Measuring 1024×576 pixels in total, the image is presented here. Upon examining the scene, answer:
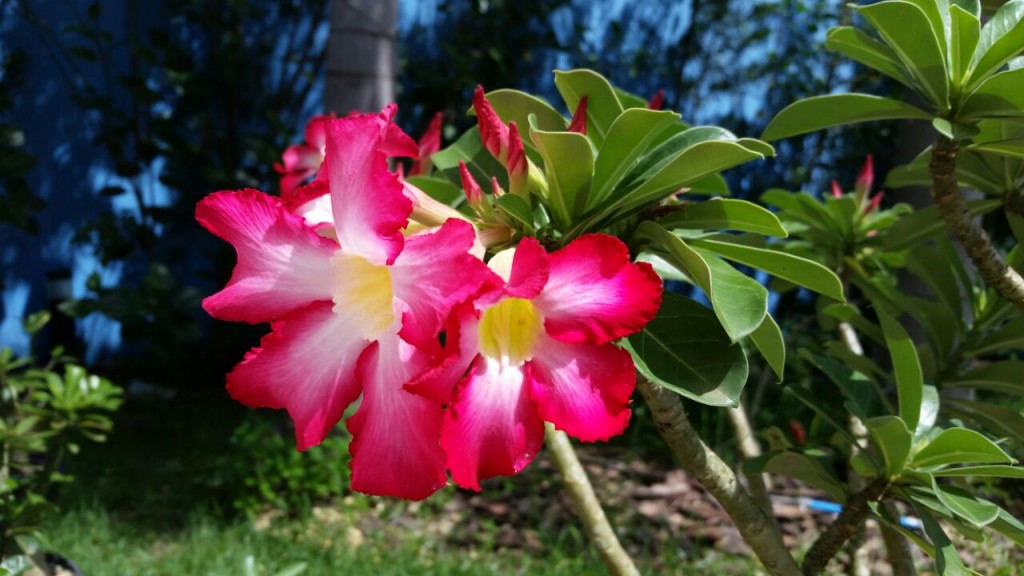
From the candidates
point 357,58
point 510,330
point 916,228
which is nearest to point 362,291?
point 510,330

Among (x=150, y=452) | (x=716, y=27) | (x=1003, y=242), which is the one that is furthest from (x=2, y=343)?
(x=1003, y=242)

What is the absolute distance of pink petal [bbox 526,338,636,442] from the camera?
0.62 metres

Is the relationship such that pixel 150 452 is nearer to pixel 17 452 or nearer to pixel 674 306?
pixel 17 452

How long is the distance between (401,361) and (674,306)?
26 cm

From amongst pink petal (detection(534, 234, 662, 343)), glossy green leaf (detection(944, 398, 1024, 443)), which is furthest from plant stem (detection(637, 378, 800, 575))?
glossy green leaf (detection(944, 398, 1024, 443))

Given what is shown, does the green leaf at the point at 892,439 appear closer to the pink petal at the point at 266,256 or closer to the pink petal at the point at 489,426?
the pink petal at the point at 489,426

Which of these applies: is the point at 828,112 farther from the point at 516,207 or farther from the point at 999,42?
the point at 516,207

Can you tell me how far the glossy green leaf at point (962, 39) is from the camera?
82 cm

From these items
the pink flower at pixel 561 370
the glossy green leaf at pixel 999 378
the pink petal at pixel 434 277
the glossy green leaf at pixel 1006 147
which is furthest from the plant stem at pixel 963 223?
the pink petal at pixel 434 277

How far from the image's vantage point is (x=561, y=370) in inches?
24.9

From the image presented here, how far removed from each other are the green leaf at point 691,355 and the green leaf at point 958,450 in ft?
0.94

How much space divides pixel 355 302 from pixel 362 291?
1cm

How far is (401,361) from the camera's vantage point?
1.99 feet

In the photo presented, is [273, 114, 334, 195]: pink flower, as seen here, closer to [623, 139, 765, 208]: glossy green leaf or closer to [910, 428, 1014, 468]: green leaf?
[623, 139, 765, 208]: glossy green leaf
